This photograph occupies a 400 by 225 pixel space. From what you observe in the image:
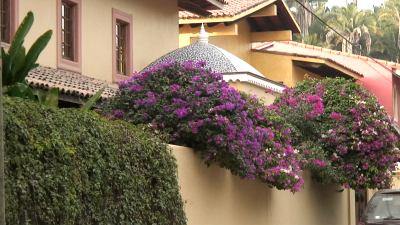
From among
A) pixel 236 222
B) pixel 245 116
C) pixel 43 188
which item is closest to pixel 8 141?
pixel 43 188

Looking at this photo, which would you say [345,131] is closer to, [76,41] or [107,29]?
[107,29]

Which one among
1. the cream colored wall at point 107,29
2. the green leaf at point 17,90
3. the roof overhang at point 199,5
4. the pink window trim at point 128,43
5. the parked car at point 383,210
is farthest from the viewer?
the roof overhang at point 199,5

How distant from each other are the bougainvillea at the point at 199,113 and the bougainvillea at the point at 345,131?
18.2ft

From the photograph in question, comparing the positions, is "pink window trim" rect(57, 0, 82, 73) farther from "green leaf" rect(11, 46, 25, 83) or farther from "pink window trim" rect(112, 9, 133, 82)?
"green leaf" rect(11, 46, 25, 83)

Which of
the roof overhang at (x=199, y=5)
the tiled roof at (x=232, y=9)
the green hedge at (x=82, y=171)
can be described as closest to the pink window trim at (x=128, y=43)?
the roof overhang at (x=199, y=5)

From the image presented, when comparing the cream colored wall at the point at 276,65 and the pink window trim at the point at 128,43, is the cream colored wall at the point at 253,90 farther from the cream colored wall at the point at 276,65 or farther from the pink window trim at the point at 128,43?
the cream colored wall at the point at 276,65

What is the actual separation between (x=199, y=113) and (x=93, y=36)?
20.4 ft

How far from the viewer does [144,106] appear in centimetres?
1463

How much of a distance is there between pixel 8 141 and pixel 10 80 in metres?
2.90

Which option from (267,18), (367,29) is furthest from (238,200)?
(367,29)

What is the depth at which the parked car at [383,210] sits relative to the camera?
15.4 metres

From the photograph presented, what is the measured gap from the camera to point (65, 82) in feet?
52.6

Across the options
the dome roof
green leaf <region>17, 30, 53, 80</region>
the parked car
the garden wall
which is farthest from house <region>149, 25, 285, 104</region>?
green leaf <region>17, 30, 53, 80</region>

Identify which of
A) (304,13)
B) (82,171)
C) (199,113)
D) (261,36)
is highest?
(304,13)
